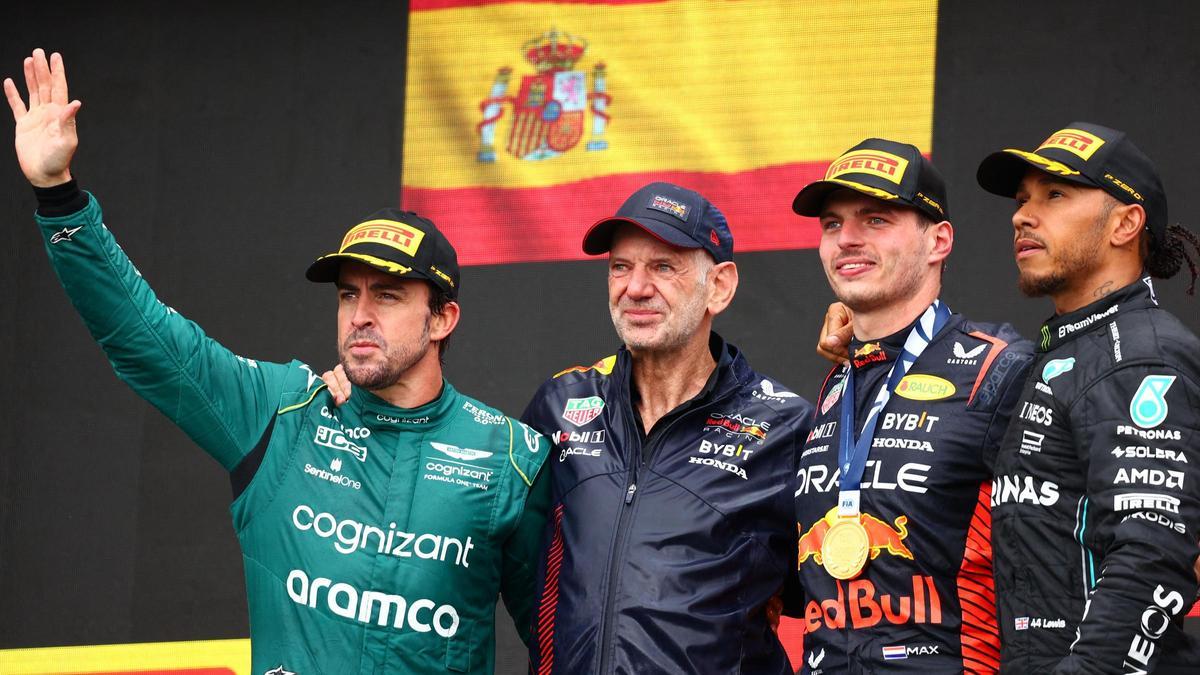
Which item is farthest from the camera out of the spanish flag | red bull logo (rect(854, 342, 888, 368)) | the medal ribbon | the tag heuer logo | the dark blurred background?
the dark blurred background

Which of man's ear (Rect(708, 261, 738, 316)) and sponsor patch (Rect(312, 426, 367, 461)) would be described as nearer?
sponsor patch (Rect(312, 426, 367, 461))

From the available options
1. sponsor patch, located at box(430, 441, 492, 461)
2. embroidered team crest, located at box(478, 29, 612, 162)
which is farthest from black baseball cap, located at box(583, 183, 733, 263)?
embroidered team crest, located at box(478, 29, 612, 162)

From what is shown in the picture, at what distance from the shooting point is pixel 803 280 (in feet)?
13.6

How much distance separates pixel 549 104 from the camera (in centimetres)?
443

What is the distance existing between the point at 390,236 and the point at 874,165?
962 mm

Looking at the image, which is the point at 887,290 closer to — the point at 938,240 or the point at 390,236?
the point at 938,240

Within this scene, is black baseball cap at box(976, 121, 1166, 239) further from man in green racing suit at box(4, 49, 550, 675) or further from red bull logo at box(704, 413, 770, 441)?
man in green racing suit at box(4, 49, 550, 675)

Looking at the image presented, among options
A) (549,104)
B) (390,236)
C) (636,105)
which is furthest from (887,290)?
(549,104)

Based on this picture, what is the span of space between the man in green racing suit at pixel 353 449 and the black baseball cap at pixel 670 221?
1.11ft

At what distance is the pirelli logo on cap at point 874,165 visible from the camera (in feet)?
8.54

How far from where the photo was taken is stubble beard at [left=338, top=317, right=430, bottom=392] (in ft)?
9.16

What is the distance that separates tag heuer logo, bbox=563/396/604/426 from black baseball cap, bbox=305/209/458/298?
34cm

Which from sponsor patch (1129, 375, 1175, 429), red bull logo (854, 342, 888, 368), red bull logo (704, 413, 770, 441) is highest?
red bull logo (854, 342, 888, 368)

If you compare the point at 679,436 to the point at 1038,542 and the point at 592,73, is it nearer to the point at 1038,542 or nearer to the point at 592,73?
the point at 1038,542
